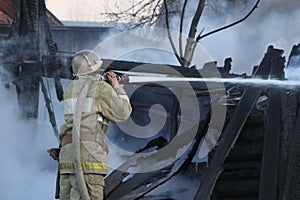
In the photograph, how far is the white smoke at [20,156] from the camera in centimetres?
590

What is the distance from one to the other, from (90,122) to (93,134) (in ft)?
0.27

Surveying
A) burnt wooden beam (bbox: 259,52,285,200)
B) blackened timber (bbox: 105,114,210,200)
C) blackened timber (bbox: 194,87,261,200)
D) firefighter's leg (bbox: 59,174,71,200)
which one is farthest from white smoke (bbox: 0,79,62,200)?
burnt wooden beam (bbox: 259,52,285,200)

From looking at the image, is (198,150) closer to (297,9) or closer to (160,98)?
(160,98)

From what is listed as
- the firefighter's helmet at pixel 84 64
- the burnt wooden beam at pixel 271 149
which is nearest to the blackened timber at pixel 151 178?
the firefighter's helmet at pixel 84 64

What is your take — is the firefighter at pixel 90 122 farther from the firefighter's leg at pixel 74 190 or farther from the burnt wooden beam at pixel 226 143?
the burnt wooden beam at pixel 226 143

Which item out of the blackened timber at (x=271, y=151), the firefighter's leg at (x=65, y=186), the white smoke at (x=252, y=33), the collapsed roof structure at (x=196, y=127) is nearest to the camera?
the blackened timber at (x=271, y=151)

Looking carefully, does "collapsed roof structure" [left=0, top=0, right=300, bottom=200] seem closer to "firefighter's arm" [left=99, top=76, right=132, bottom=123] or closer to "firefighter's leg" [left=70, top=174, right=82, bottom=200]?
"firefighter's arm" [left=99, top=76, right=132, bottom=123]

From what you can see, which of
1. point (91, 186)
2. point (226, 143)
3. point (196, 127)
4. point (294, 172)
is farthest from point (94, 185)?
point (196, 127)

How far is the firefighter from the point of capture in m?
3.13

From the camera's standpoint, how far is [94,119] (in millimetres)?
3191

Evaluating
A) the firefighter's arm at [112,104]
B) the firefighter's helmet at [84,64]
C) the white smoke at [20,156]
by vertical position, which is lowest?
the white smoke at [20,156]

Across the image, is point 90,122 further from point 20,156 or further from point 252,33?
point 252,33

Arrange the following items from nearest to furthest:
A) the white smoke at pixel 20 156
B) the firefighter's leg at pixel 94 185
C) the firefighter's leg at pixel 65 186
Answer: the firefighter's leg at pixel 94 185 → the firefighter's leg at pixel 65 186 → the white smoke at pixel 20 156

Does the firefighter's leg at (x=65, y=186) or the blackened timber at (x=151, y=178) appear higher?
the firefighter's leg at (x=65, y=186)
